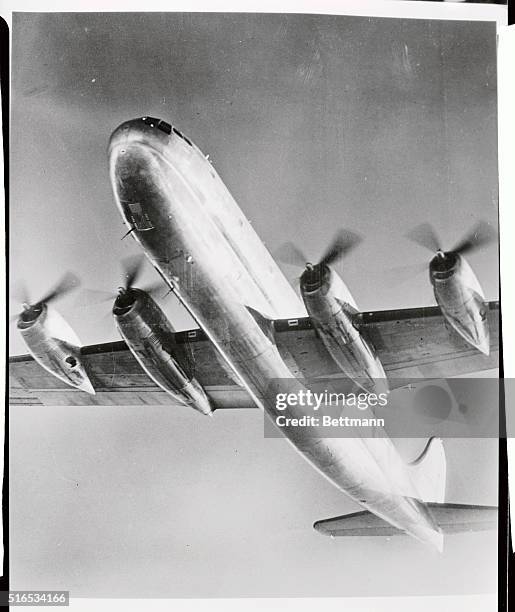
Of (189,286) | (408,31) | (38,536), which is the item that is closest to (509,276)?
(408,31)

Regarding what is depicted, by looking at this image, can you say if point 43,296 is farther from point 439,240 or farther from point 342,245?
point 439,240

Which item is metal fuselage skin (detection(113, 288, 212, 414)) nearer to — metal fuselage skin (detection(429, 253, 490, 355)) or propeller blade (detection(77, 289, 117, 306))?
propeller blade (detection(77, 289, 117, 306))

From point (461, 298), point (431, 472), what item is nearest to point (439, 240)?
point (461, 298)

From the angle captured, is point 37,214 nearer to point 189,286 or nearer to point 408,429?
point 189,286

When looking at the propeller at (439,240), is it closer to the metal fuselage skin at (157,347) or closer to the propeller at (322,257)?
the propeller at (322,257)

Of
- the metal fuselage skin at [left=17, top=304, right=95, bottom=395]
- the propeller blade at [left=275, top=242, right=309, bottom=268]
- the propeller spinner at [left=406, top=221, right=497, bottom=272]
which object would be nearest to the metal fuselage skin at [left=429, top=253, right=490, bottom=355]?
the propeller spinner at [left=406, top=221, right=497, bottom=272]
